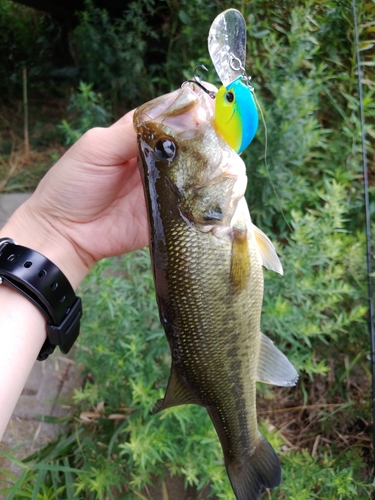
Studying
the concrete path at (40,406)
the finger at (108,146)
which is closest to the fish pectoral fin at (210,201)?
the finger at (108,146)

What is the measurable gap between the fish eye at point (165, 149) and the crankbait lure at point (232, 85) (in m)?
0.13

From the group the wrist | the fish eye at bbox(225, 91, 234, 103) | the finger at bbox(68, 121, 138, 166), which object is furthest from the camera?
the wrist

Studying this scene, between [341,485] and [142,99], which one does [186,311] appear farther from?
[142,99]

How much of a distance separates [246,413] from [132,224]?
2.88 ft

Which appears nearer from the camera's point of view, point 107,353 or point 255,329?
point 255,329

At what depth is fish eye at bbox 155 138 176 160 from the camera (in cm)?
104

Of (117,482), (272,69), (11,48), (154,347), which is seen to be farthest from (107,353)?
(11,48)

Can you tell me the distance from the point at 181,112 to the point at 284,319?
1.08 meters

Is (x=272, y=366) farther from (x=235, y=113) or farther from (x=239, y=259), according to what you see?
(x=235, y=113)

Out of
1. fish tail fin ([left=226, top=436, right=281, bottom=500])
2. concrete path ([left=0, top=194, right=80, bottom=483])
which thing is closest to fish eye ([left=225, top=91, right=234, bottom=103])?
fish tail fin ([left=226, top=436, right=281, bottom=500])

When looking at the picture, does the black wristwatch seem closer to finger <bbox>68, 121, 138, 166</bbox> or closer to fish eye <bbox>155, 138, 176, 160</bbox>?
finger <bbox>68, 121, 138, 166</bbox>

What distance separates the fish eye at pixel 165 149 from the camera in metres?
1.04

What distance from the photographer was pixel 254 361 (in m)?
1.29

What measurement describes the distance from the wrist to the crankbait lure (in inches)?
34.1
